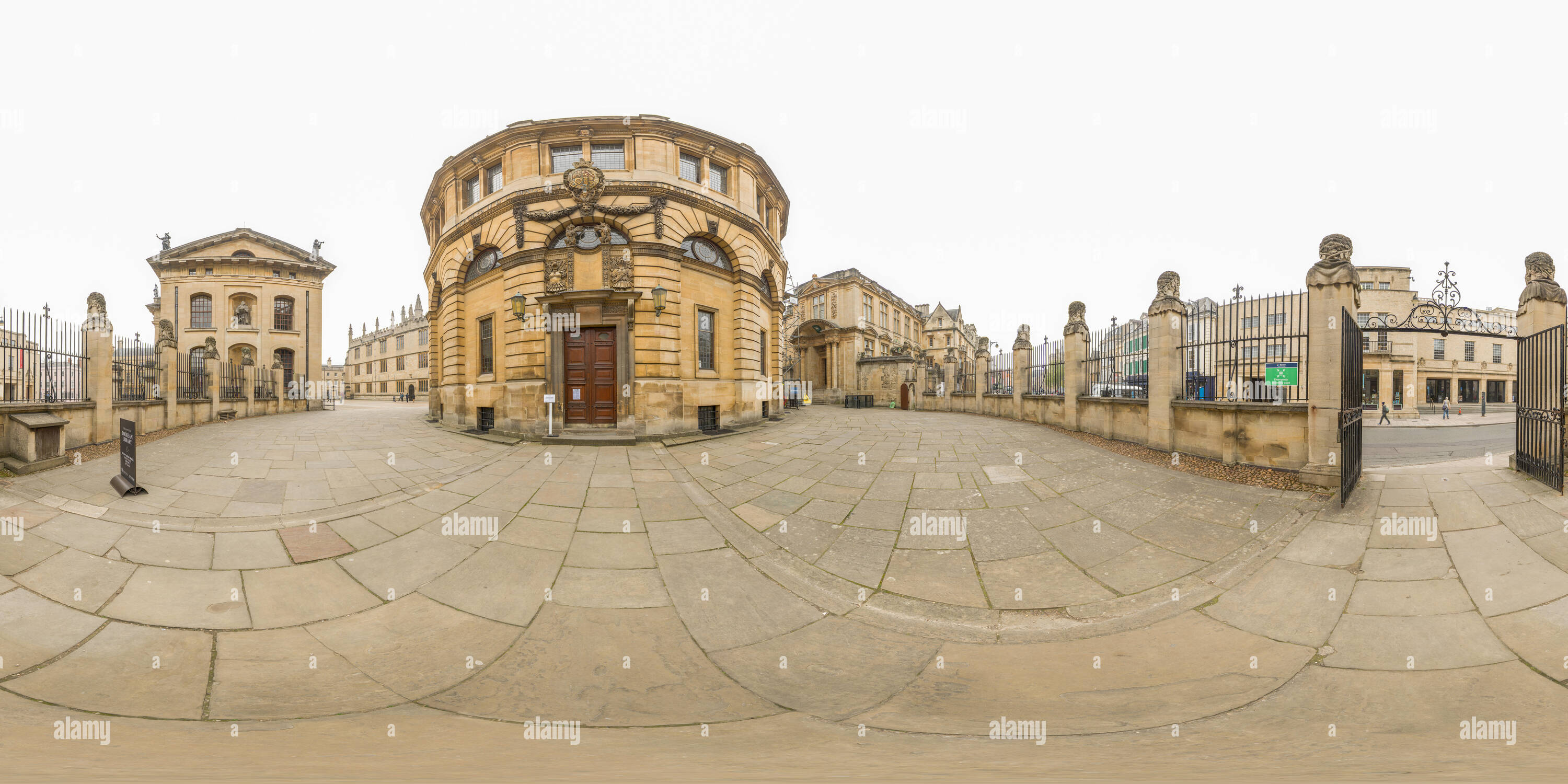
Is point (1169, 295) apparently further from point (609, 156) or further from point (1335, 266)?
point (609, 156)

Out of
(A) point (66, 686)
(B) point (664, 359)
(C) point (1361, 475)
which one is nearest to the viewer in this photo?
(A) point (66, 686)

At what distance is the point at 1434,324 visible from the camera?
33.1 feet

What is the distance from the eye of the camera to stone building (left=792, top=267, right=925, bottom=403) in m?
32.4

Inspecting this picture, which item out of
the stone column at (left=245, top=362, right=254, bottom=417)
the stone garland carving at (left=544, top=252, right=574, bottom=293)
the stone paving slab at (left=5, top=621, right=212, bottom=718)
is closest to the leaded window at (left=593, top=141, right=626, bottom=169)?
the stone garland carving at (left=544, top=252, right=574, bottom=293)

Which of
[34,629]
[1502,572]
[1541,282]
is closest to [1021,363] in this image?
[1541,282]

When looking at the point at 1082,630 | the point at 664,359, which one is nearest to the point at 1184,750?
the point at 1082,630

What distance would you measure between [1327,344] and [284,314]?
43.4m

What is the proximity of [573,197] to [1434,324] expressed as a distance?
19495 mm

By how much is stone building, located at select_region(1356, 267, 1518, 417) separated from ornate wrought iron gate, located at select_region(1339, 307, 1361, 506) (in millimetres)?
32278

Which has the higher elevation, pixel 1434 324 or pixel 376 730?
pixel 1434 324

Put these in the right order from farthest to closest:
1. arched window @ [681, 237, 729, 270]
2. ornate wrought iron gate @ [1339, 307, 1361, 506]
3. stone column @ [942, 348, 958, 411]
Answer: stone column @ [942, 348, 958, 411]
arched window @ [681, 237, 729, 270]
ornate wrought iron gate @ [1339, 307, 1361, 506]

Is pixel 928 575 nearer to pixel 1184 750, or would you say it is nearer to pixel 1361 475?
pixel 1184 750

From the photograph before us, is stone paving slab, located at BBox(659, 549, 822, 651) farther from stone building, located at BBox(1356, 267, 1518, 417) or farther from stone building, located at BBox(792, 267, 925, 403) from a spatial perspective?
stone building, located at BBox(1356, 267, 1518, 417)

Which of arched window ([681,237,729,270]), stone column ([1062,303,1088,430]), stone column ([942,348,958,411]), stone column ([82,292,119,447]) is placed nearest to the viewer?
stone column ([82,292,119,447])
